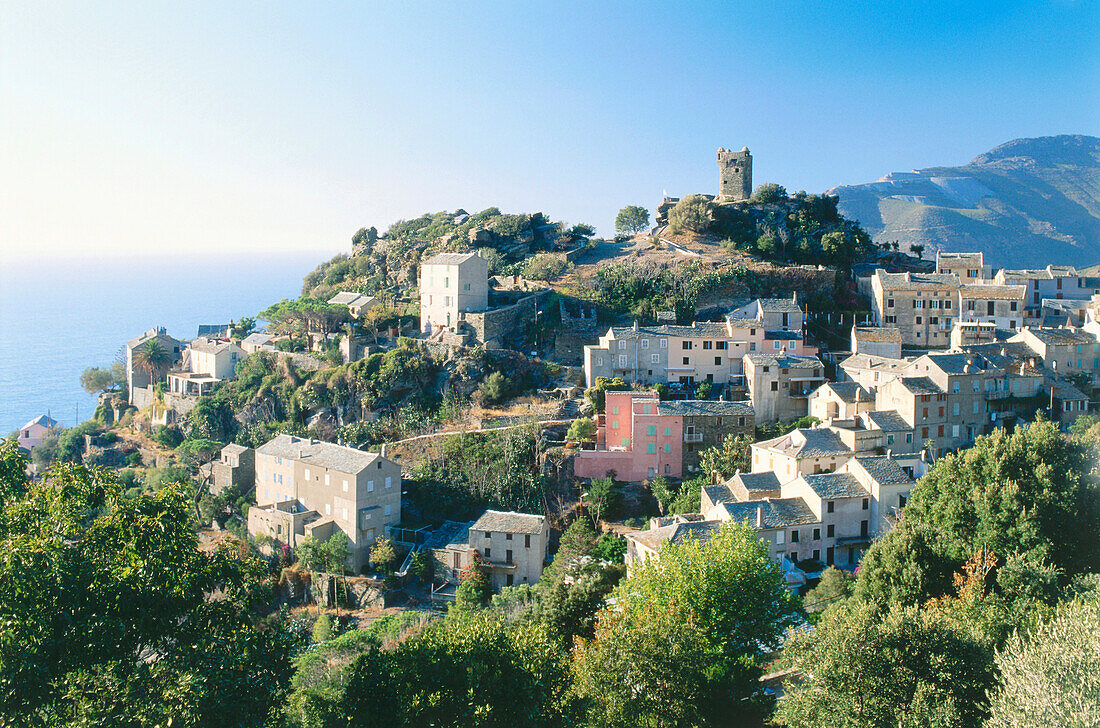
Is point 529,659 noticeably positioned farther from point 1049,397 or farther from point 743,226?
point 743,226

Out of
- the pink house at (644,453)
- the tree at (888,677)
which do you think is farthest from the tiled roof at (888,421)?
the tree at (888,677)

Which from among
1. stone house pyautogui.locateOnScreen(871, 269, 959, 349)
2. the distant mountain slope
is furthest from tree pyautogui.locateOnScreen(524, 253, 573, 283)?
the distant mountain slope

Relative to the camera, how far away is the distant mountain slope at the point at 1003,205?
102 m

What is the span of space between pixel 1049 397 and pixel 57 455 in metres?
54.3

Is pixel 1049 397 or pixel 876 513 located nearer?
pixel 876 513

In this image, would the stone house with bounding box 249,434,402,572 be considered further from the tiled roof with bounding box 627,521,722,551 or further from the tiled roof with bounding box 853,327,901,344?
the tiled roof with bounding box 853,327,901,344

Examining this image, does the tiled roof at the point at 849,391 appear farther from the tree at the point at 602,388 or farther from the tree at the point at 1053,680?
the tree at the point at 1053,680

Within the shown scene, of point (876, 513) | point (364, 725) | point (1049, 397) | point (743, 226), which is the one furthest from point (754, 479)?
point (743, 226)

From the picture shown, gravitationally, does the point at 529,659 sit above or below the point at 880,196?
below

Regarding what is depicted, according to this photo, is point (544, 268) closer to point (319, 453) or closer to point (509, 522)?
point (319, 453)

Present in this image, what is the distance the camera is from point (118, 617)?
45.6 ft

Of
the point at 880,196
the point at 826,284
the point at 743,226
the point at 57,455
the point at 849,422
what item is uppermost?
the point at 880,196

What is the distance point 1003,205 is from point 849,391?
105m

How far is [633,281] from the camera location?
49031 millimetres
